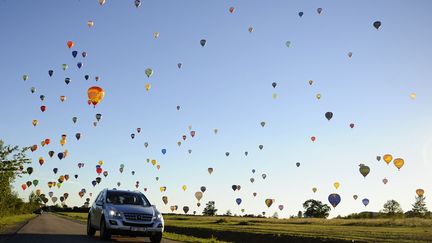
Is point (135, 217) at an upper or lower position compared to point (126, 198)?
lower

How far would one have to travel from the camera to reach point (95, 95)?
149ft

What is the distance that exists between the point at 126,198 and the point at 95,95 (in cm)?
2627

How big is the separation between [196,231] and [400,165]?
26172 millimetres

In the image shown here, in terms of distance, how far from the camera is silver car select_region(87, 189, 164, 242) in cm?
1858

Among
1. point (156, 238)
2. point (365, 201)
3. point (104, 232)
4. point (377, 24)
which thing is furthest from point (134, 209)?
point (365, 201)

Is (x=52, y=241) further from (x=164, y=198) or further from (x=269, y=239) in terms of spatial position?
(x=164, y=198)

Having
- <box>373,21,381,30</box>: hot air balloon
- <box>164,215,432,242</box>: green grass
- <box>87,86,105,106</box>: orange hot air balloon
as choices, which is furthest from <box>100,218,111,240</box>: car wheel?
<box>373,21,381,30</box>: hot air balloon

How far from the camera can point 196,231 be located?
1903 inches

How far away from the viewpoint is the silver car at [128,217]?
1858cm

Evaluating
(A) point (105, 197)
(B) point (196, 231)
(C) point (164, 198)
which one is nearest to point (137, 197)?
(A) point (105, 197)

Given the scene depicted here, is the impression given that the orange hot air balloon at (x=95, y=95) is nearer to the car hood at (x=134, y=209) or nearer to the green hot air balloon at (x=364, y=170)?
the car hood at (x=134, y=209)

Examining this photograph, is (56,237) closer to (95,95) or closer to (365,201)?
(95,95)

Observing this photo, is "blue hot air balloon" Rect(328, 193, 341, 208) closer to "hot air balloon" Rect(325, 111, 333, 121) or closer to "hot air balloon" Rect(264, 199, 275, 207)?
"hot air balloon" Rect(264, 199, 275, 207)

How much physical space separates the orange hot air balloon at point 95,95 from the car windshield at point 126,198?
25.7 m
